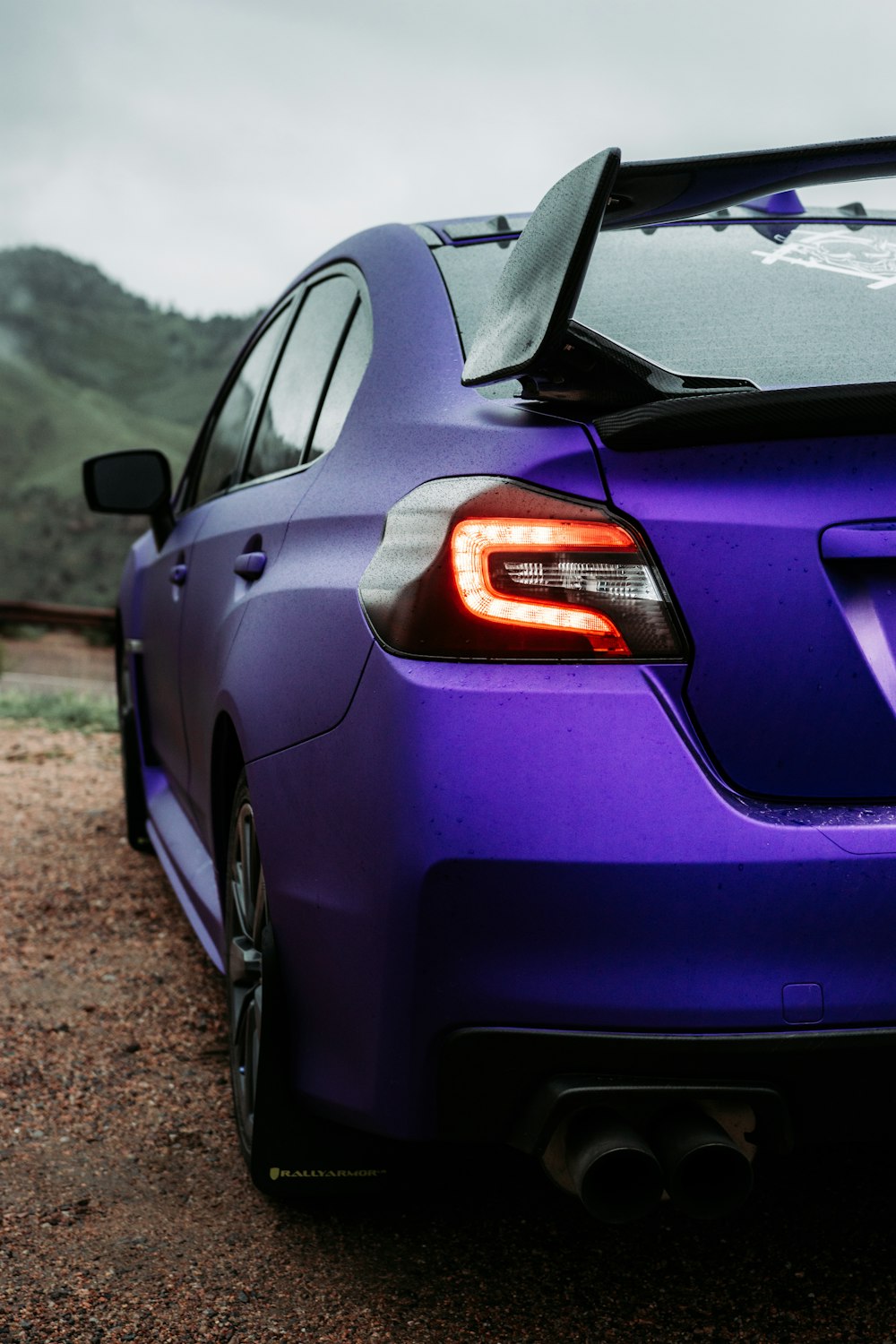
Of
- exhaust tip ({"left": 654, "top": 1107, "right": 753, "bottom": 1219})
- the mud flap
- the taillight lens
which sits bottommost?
the mud flap

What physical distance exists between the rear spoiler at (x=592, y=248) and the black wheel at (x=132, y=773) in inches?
116

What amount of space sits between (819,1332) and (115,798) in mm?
4900

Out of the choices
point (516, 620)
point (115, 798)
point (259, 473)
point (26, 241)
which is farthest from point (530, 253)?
point (26, 241)

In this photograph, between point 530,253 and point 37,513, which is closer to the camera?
point 530,253

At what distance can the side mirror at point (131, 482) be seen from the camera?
12.7ft

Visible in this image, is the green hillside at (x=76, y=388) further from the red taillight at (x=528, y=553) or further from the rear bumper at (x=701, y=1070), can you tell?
the rear bumper at (x=701, y=1070)

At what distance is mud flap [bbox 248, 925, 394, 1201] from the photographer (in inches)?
78.6

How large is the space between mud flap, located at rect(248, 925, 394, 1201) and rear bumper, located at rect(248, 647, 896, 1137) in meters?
0.40

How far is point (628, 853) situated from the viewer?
155 centimetres

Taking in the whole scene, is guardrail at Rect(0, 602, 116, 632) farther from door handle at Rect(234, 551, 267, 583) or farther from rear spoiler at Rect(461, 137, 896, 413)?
rear spoiler at Rect(461, 137, 896, 413)

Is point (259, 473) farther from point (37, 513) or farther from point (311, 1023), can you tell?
point (37, 513)

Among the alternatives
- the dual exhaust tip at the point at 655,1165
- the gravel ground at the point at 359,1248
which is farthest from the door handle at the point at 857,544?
the gravel ground at the point at 359,1248

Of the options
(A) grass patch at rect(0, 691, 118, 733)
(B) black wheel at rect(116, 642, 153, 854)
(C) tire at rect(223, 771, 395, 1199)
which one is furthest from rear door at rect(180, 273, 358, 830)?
(A) grass patch at rect(0, 691, 118, 733)

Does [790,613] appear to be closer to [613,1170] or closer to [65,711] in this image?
[613,1170]
